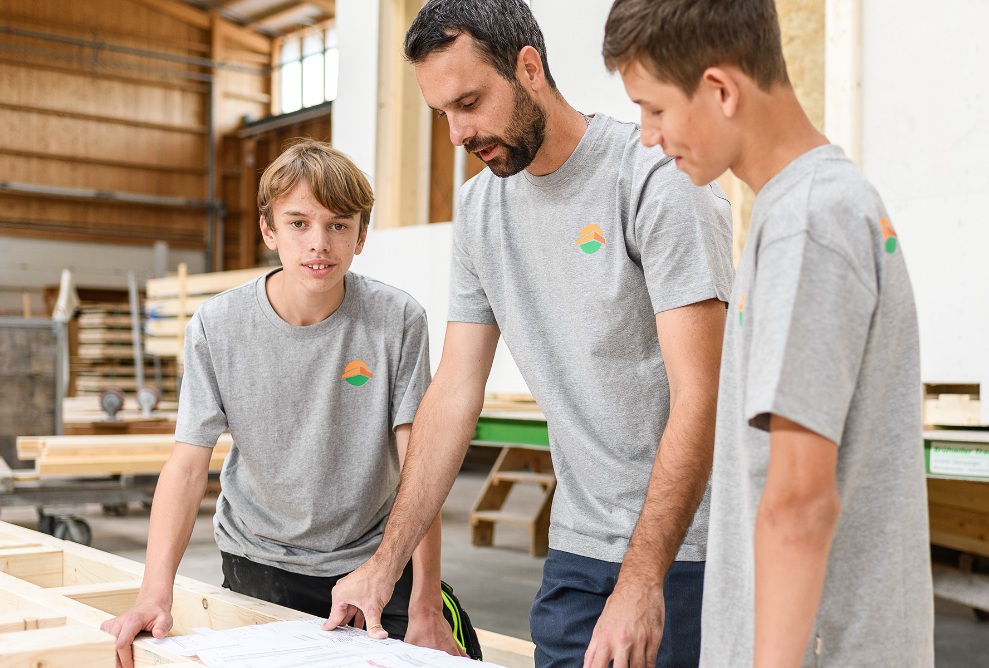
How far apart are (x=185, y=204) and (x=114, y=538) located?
603 inches

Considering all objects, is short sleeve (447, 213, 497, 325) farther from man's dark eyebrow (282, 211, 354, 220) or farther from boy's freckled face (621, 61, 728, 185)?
boy's freckled face (621, 61, 728, 185)

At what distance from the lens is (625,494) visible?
6.50ft

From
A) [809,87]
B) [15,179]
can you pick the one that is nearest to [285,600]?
[809,87]

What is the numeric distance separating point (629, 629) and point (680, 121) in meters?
0.82

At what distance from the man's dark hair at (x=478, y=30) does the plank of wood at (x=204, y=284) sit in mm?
9799

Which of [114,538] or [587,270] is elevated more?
[587,270]

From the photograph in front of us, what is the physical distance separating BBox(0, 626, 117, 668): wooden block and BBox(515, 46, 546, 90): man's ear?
53.7 inches

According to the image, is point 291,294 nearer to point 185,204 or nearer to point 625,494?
point 625,494

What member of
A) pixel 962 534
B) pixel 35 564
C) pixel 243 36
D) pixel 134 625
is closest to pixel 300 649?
pixel 134 625

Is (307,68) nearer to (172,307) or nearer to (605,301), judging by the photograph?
(172,307)

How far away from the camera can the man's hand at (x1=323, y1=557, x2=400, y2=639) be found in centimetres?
208

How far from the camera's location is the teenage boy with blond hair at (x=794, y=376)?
1117 millimetres

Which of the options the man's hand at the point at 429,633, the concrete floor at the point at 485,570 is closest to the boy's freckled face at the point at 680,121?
the man's hand at the point at 429,633

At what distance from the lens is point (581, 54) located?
6.21 meters
